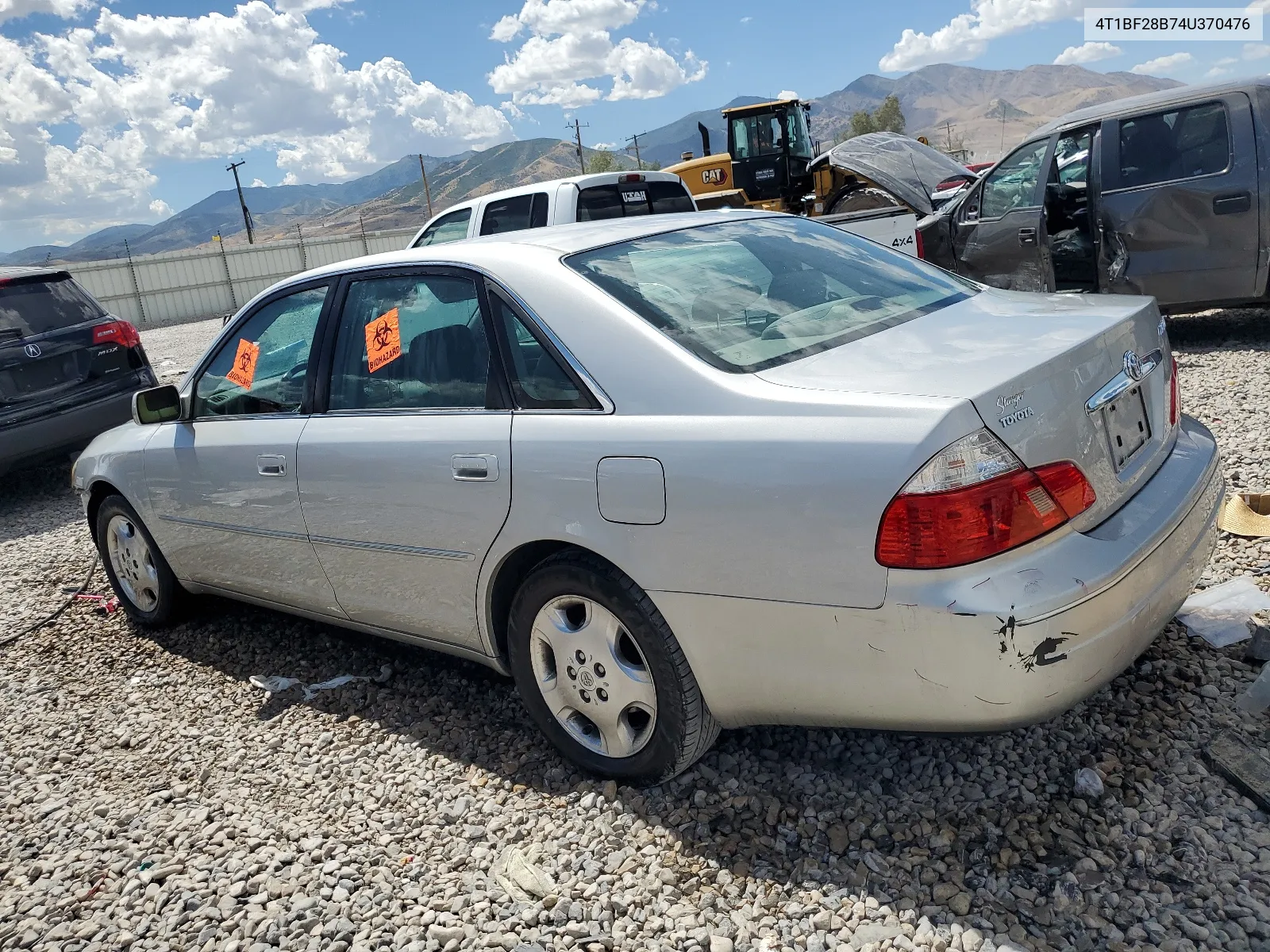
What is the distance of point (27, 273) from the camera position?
7516 mm

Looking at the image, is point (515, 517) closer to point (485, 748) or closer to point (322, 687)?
point (485, 748)

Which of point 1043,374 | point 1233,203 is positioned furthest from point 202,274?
point 1043,374

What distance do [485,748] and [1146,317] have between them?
2.44m

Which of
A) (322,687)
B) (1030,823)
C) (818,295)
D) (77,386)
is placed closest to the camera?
(1030,823)

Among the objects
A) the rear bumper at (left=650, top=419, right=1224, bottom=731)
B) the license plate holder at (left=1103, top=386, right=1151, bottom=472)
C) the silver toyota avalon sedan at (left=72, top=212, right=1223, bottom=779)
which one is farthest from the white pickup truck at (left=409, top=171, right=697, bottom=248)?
the rear bumper at (left=650, top=419, right=1224, bottom=731)

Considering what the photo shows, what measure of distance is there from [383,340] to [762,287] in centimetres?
133

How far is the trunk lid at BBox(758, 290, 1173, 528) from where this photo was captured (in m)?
2.16

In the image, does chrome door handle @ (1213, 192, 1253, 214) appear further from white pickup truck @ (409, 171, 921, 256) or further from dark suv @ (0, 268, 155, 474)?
dark suv @ (0, 268, 155, 474)

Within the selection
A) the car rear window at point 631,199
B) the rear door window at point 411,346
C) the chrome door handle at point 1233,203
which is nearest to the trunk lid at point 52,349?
the car rear window at point 631,199

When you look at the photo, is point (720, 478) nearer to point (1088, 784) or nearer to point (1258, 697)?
point (1088, 784)

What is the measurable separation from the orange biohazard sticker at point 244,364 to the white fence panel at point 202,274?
2958 cm

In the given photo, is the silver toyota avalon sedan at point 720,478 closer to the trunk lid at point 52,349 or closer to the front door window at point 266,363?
the front door window at point 266,363

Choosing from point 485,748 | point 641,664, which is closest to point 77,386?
point 485,748

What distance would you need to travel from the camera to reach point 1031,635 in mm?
2047
